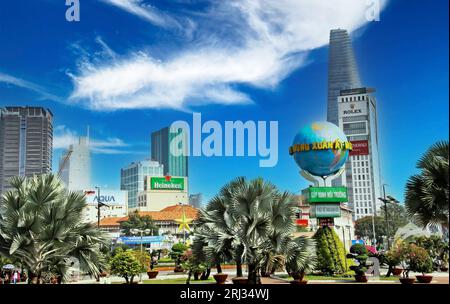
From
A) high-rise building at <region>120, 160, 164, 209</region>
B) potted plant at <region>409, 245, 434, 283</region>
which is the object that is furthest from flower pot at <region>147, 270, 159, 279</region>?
high-rise building at <region>120, 160, 164, 209</region>

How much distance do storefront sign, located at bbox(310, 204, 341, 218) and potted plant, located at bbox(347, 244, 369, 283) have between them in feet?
9.31

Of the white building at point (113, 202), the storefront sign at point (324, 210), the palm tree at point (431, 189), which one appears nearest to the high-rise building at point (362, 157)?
the white building at point (113, 202)

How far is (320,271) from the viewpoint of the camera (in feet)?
94.8

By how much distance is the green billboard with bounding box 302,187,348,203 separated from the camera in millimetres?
30781

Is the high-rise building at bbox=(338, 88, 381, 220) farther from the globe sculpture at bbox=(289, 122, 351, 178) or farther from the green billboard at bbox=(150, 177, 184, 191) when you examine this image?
the globe sculpture at bbox=(289, 122, 351, 178)

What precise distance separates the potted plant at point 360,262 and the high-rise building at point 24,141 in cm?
10777

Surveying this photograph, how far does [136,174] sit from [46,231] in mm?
175832

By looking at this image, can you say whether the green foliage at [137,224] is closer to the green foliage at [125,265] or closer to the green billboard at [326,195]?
the green billboard at [326,195]

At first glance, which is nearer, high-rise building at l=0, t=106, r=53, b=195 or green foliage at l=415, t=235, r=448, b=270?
green foliage at l=415, t=235, r=448, b=270

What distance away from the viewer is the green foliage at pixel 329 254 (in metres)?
28.3

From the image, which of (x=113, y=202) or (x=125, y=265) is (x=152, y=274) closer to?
(x=125, y=265)
